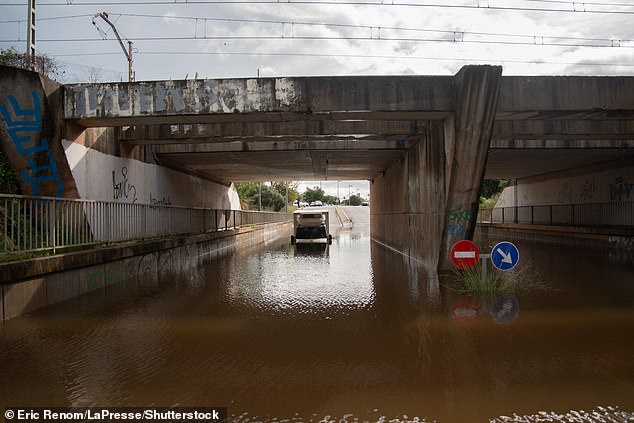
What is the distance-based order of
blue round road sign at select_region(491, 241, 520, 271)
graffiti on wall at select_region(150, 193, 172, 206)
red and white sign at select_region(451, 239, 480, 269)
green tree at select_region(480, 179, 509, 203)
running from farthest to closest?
green tree at select_region(480, 179, 509, 203) → graffiti on wall at select_region(150, 193, 172, 206) → red and white sign at select_region(451, 239, 480, 269) → blue round road sign at select_region(491, 241, 520, 271)

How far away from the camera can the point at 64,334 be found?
6684mm

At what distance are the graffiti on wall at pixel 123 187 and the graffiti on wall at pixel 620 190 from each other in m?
23.5

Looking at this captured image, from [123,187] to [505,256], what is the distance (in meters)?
12.1

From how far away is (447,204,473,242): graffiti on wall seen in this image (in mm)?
11578

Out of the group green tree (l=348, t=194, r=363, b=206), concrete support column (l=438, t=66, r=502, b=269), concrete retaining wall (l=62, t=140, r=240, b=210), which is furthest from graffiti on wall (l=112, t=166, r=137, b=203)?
green tree (l=348, t=194, r=363, b=206)

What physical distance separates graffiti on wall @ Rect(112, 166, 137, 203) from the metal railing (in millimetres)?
22868

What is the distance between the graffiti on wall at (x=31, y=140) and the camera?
413 inches

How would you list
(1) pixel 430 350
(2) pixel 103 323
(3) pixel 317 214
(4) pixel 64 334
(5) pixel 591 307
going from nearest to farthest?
(1) pixel 430 350, (4) pixel 64 334, (2) pixel 103 323, (5) pixel 591 307, (3) pixel 317 214

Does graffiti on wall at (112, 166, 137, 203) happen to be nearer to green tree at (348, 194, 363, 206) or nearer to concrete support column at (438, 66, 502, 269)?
concrete support column at (438, 66, 502, 269)

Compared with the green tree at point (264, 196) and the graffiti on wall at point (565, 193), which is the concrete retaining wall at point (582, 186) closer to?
the graffiti on wall at point (565, 193)

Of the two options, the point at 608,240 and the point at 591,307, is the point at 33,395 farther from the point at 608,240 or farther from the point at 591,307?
the point at 608,240

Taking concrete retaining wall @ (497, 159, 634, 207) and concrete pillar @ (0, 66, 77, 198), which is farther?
concrete retaining wall @ (497, 159, 634, 207)

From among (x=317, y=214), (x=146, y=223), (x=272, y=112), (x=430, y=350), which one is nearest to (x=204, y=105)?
(x=272, y=112)

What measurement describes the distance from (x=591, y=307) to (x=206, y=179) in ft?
76.6
